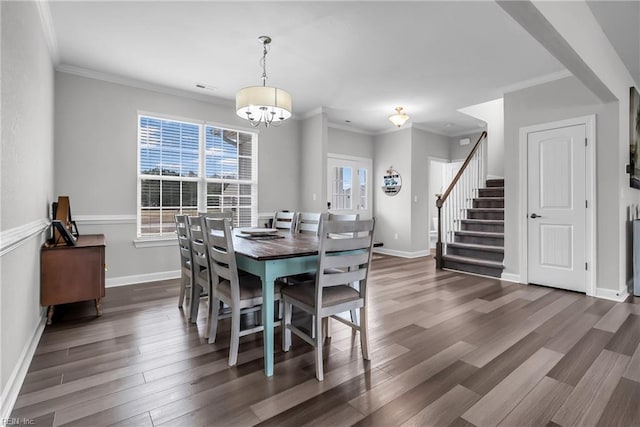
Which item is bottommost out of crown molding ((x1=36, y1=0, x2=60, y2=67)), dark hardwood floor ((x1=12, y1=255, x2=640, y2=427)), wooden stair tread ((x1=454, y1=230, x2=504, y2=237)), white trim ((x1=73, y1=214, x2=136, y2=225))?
dark hardwood floor ((x1=12, y1=255, x2=640, y2=427))

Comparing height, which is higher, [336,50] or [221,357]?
[336,50]

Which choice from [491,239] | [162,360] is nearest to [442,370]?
[162,360]

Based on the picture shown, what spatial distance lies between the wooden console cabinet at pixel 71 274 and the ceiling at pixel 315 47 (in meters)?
2.03

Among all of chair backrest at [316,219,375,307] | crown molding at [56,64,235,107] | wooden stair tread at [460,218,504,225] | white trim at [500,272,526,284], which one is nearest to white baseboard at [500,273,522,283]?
white trim at [500,272,526,284]

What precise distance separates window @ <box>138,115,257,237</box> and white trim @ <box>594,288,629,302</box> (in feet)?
15.2

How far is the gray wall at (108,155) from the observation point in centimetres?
362

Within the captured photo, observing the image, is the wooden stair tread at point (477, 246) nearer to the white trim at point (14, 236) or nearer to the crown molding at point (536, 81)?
the crown molding at point (536, 81)

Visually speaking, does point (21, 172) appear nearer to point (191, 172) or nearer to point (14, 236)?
point (14, 236)

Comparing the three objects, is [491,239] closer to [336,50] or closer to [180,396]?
[336,50]

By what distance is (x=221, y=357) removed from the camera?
2092 mm

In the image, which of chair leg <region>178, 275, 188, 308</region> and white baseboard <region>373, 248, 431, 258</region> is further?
white baseboard <region>373, 248, 431, 258</region>

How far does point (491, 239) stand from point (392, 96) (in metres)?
2.72

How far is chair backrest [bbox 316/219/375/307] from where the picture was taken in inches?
69.2

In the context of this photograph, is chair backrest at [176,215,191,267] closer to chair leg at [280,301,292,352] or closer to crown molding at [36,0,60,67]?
chair leg at [280,301,292,352]
